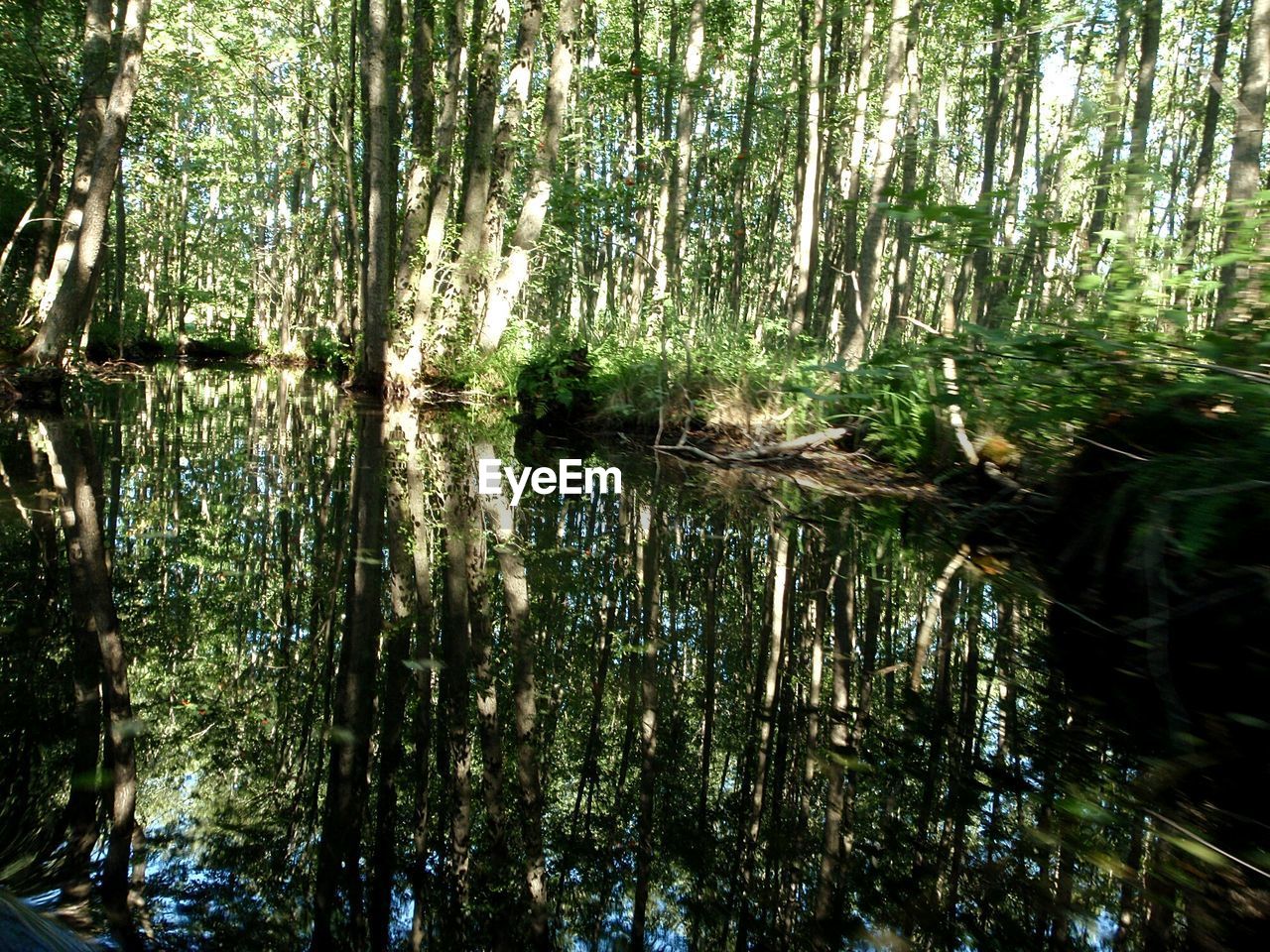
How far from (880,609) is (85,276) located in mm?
11020

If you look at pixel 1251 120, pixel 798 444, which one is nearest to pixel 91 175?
pixel 798 444

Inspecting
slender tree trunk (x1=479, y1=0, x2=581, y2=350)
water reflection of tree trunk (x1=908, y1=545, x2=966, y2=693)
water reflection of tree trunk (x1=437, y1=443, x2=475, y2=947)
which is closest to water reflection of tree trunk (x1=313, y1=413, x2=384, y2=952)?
water reflection of tree trunk (x1=437, y1=443, x2=475, y2=947)

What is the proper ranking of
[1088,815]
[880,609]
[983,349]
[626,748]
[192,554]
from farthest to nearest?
[983,349], [192,554], [880,609], [626,748], [1088,815]

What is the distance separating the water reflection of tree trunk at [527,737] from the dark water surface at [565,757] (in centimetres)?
1

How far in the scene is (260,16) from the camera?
85.9ft

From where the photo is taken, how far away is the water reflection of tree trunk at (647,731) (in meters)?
1.68

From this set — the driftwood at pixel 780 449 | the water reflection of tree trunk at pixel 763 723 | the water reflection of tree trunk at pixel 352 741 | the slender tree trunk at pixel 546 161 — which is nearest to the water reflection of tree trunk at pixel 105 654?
the water reflection of tree trunk at pixel 352 741

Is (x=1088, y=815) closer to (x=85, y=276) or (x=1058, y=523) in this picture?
(x=1058, y=523)

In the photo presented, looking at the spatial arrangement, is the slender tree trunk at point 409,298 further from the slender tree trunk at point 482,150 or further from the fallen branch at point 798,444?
the fallen branch at point 798,444

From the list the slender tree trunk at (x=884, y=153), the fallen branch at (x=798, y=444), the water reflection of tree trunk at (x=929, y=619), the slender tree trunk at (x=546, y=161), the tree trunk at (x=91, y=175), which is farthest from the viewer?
the slender tree trunk at (x=546, y=161)

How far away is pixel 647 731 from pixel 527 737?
350mm

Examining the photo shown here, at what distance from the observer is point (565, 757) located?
2.26 meters

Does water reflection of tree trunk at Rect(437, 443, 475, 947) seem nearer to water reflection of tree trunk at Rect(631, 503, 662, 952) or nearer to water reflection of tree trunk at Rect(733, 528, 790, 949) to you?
water reflection of tree trunk at Rect(631, 503, 662, 952)

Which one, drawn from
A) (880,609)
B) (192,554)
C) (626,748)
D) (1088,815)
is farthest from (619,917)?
(192,554)
